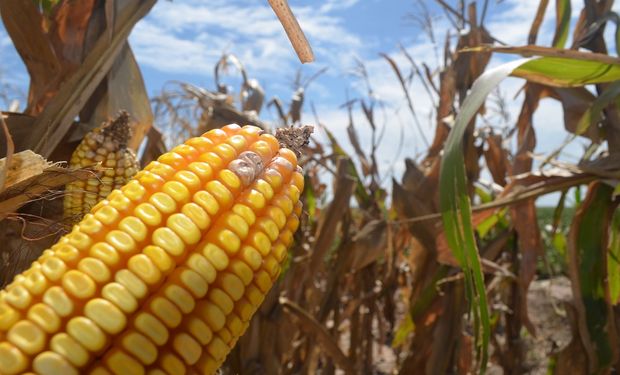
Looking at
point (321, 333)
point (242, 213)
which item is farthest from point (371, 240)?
point (242, 213)

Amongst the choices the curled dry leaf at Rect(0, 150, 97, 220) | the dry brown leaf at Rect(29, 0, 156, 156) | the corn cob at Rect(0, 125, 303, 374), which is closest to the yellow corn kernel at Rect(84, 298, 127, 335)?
the corn cob at Rect(0, 125, 303, 374)

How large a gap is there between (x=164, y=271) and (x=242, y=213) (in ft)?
0.55

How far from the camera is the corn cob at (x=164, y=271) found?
823mm

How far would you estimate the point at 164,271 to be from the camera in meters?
0.89

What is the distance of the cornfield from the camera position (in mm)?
872

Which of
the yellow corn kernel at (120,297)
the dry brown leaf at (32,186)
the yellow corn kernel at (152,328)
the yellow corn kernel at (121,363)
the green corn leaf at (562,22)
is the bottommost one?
the yellow corn kernel at (121,363)

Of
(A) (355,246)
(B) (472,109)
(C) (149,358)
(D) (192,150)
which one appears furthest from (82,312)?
(A) (355,246)

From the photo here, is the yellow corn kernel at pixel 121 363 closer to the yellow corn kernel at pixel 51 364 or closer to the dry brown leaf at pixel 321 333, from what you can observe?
the yellow corn kernel at pixel 51 364

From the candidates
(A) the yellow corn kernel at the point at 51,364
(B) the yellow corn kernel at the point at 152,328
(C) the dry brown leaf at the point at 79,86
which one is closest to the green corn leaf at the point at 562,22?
(C) the dry brown leaf at the point at 79,86

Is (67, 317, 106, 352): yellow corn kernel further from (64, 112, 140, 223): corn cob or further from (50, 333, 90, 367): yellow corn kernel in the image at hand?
(64, 112, 140, 223): corn cob

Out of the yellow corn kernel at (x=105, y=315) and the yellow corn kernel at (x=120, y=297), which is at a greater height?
the yellow corn kernel at (x=120, y=297)

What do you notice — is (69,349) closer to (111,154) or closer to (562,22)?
(111,154)

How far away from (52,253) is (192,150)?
284 mm

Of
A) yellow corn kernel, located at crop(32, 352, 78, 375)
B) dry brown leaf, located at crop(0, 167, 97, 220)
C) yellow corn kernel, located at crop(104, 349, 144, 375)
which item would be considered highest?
dry brown leaf, located at crop(0, 167, 97, 220)
